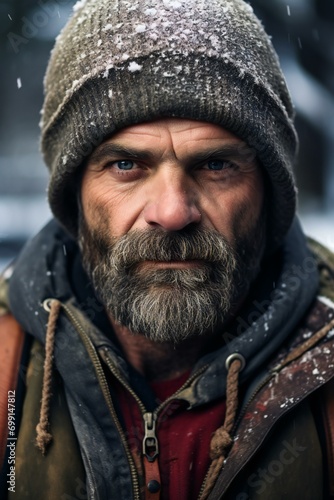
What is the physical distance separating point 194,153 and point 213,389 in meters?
0.81

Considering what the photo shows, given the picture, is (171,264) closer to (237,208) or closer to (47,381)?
(237,208)

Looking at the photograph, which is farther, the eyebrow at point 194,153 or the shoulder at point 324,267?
the shoulder at point 324,267

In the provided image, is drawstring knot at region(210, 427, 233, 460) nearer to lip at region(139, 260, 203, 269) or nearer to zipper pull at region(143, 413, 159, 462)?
zipper pull at region(143, 413, 159, 462)

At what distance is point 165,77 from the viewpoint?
2.03 meters

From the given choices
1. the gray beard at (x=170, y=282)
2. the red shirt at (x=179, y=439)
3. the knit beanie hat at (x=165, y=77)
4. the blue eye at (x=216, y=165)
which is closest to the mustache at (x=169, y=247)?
the gray beard at (x=170, y=282)

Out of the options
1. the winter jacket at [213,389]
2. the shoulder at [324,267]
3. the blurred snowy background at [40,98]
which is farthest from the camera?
the blurred snowy background at [40,98]

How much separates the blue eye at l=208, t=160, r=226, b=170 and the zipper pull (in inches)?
34.5

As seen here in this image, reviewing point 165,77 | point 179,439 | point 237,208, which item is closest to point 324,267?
point 237,208

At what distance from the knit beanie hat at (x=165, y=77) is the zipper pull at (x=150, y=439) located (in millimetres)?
916

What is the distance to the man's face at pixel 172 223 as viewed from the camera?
205 centimetres

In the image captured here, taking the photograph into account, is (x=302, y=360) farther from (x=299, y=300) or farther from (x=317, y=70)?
(x=317, y=70)

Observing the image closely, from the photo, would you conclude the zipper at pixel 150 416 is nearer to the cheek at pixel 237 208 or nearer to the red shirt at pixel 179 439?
the red shirt at pixel 179 439

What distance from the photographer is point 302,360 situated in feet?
6.88

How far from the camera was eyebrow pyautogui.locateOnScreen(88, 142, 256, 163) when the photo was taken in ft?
6.79
